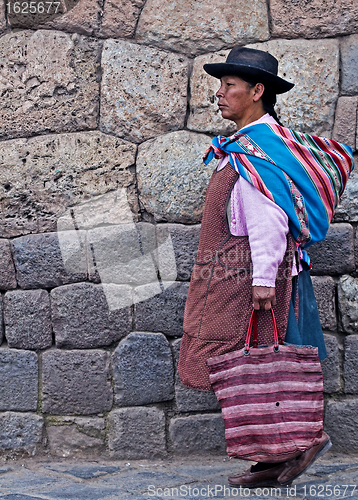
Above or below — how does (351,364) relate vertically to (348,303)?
below

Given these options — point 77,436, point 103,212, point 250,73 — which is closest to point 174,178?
point 103,212

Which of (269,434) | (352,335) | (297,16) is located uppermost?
(297,16)

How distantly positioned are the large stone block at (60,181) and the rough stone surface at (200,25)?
2.21 ft

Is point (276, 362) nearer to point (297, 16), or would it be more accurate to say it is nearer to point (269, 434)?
point (269, 434)

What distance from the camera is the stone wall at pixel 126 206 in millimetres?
2881

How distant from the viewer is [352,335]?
2.87 metres

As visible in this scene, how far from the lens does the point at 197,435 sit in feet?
9.45

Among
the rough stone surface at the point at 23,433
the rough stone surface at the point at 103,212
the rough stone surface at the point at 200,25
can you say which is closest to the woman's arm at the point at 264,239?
the rough stone surface at the point at 103,212

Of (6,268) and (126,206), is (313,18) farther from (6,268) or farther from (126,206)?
(6,268)

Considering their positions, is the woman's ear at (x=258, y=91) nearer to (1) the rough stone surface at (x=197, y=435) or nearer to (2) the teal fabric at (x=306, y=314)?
(2) the teal fabric at (x=306, y=314)

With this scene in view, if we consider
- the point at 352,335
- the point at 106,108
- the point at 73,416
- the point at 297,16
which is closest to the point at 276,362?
the point at 352,335

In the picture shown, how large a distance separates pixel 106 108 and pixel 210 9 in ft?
2.66

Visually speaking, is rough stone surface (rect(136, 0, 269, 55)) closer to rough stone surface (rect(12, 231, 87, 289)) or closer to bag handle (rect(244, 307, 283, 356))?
rough stone surface (rect(12, 231, 87, 289))

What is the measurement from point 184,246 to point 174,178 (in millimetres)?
380
